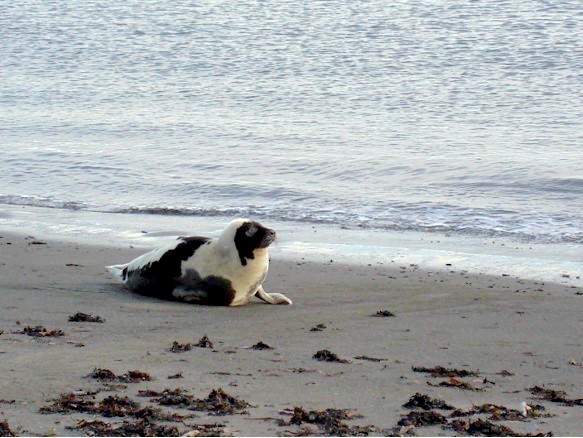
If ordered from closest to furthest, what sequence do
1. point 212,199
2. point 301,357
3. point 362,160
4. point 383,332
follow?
1. point 301,357
2. point 383,332
3. point 212,199
4. point 362,160

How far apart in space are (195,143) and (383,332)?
1319cm

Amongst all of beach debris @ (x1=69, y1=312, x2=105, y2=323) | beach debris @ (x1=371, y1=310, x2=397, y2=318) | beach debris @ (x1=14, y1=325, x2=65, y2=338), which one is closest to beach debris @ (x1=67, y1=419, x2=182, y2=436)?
beach debris @ (x1=14, y1=325, x2=65, y2=338)

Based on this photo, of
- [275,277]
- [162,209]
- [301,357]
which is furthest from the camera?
[162,209]

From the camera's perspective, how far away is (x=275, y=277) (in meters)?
8.73

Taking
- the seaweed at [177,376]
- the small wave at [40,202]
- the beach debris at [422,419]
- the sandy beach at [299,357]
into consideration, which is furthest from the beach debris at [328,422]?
the small wave at [40,202]

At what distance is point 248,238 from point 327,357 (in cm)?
201

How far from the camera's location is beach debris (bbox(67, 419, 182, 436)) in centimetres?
425

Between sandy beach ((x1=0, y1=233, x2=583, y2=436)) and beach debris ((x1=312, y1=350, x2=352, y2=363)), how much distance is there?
0.01 metres

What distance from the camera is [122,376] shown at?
5145 mm

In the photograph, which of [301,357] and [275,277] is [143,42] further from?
[301,357]

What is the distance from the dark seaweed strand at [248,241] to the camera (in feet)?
24.9

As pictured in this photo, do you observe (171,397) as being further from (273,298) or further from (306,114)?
(306,114)

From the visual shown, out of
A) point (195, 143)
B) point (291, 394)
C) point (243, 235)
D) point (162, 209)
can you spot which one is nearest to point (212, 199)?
point (162, 209)

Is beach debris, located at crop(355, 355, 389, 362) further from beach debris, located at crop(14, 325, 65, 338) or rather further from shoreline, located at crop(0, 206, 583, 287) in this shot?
shoreline, located at crop(0, 206, 583, 287)
